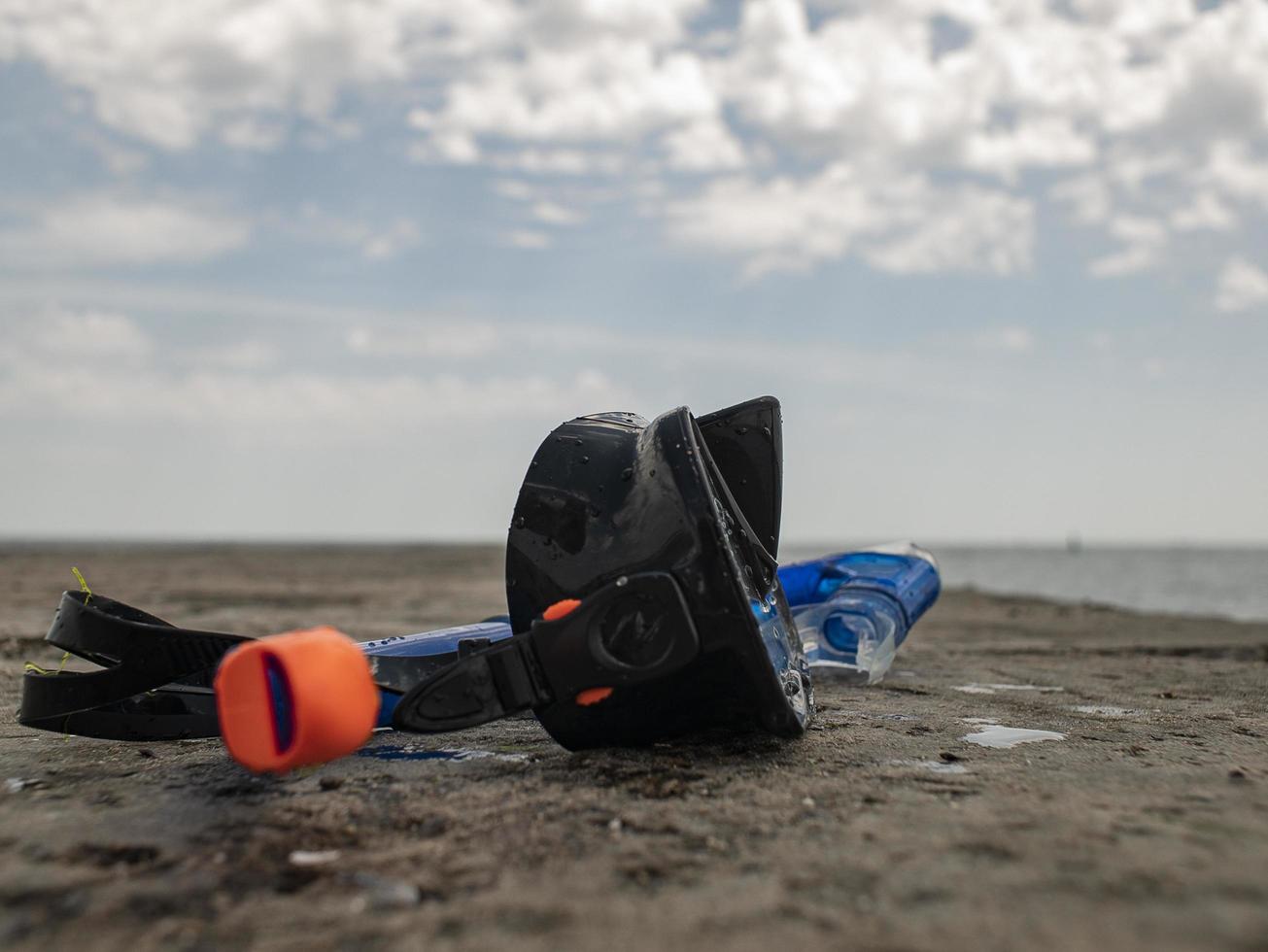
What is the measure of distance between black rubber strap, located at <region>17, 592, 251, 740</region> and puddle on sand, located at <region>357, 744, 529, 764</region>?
0.48 m

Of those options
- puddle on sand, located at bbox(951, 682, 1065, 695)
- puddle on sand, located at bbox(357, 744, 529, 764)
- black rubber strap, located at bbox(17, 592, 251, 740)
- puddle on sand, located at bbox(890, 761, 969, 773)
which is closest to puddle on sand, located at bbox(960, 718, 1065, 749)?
puddle on sand, located at bbox(890, 761, 969, 773)

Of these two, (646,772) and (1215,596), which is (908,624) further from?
(1215,596)

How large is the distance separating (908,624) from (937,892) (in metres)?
3.86

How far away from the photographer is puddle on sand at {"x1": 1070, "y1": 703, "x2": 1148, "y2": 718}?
3.57 metres

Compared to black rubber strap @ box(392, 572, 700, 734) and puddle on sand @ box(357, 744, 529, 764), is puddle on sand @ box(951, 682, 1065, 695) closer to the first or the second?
puddle on sand @ box(357, 744, 529, 764)

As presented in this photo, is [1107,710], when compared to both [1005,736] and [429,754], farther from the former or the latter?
[429,754]

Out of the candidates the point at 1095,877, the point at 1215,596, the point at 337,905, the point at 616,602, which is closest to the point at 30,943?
the point at 337,905

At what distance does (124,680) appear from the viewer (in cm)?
276

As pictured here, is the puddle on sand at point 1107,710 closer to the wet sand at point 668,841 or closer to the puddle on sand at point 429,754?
the wet sand at point 668,841

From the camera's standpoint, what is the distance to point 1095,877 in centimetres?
164

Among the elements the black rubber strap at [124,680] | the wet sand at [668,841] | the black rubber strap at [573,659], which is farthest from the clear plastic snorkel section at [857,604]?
the black rubber strap at [124,680]

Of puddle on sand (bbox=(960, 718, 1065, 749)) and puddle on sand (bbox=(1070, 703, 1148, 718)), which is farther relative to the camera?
puddle on sand (bbox=(1070, 703, 1148, 718))

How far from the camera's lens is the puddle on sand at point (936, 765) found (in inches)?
100.0

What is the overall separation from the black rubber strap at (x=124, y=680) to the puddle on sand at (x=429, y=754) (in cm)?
48
